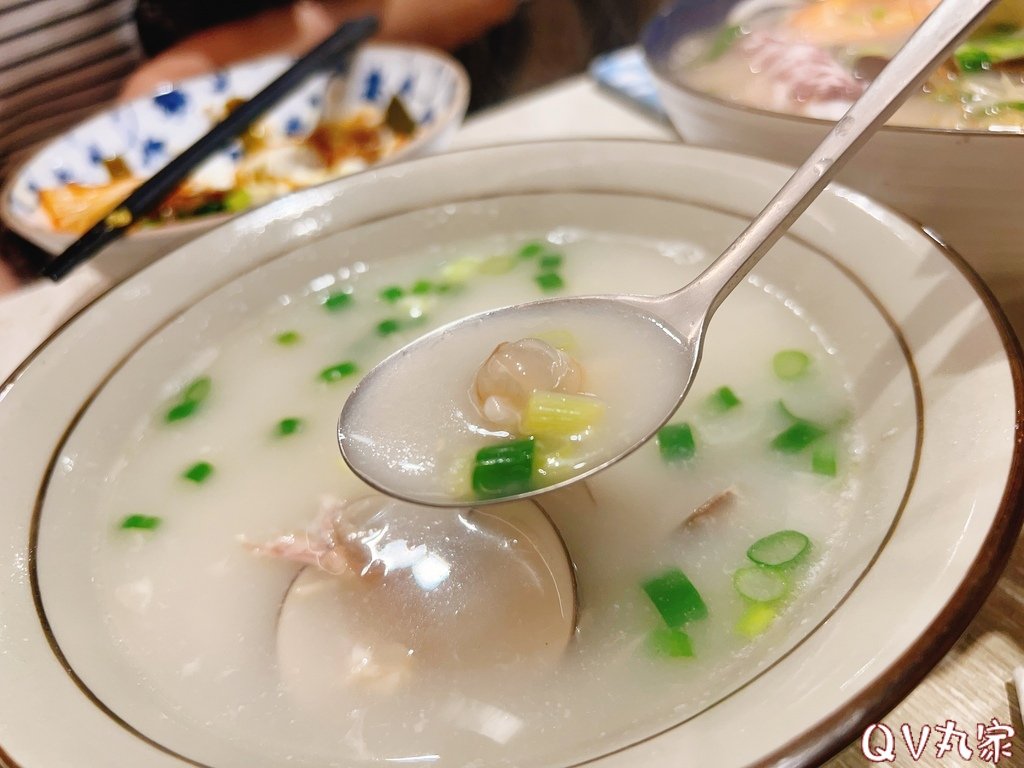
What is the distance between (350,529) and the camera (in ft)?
2.93

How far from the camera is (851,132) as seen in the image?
84cm

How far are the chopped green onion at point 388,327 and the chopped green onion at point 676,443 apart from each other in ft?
1.50

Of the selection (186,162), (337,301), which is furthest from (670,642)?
(186,162)

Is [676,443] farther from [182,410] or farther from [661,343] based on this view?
[182,410]

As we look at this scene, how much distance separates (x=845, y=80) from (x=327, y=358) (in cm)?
91

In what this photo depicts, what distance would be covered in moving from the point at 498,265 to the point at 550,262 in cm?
8

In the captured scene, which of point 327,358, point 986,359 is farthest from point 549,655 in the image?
point 327,358

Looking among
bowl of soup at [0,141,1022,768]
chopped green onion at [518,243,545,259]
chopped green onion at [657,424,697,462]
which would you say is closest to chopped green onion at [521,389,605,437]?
bowl of soup at [0,141,1022,768]

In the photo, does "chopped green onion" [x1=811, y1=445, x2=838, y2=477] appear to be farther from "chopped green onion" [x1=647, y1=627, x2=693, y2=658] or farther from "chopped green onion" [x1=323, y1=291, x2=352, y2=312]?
"chopped green onion" [x1=323, y1=291, x2=352, y2=312]

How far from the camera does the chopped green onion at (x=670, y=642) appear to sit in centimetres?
73

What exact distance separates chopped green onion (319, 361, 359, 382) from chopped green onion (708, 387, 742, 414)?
0.50 metres

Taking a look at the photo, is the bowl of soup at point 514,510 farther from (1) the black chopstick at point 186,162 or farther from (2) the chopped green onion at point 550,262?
(1) the black chopstick at point 186,162

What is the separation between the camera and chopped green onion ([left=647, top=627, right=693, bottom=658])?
2.39ft

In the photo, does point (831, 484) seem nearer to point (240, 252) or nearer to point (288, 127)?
point (240, 252)
